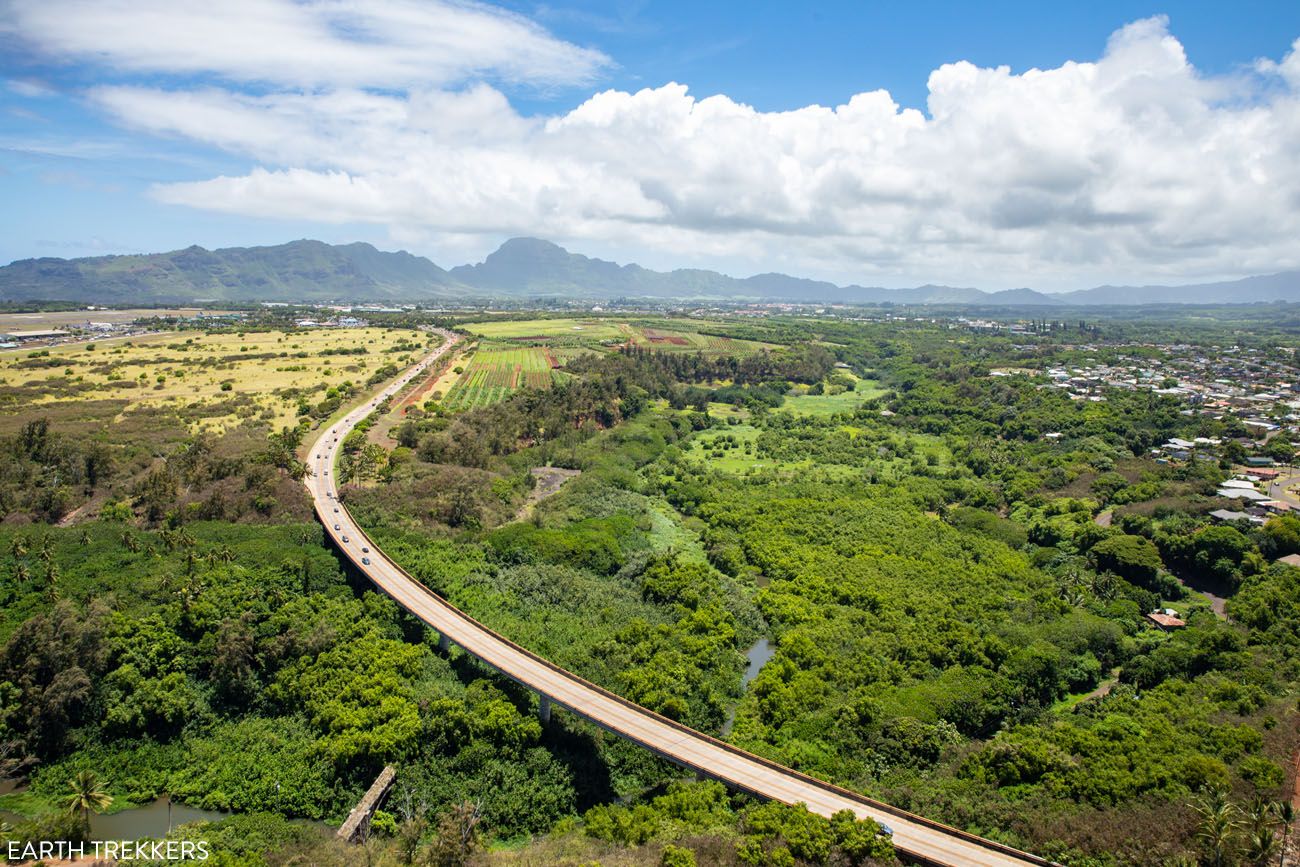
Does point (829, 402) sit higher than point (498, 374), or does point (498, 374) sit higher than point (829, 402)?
point (498, 374)

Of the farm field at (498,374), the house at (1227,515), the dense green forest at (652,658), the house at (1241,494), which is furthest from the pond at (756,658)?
the farm field at (498,374)

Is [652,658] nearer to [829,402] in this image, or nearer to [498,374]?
[498,374]

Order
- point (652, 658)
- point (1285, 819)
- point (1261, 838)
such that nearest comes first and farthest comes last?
1. point (1261, 838)
2. point (1285, 819)
3. point (652, 658)

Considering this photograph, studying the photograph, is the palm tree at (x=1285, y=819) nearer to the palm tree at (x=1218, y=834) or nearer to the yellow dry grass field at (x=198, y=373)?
the palm tree at (x=1218, y=834)

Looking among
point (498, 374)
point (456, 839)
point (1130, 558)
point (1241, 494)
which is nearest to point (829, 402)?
point (498, 374)

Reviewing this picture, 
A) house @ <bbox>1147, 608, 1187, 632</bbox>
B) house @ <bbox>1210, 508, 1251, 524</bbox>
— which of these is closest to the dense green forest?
house @ <bbox>1210, 508, 1251, 524</bbox>

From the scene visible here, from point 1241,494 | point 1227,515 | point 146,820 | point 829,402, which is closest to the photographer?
point 146,820

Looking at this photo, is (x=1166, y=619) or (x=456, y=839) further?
(x=1166, y=619)

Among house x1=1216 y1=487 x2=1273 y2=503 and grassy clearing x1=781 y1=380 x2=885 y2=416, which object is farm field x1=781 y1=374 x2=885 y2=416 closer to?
grassy clearing x1=781 y1=380 x2=885 y2=416

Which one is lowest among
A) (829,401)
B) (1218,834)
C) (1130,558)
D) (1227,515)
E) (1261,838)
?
(1218,834)
